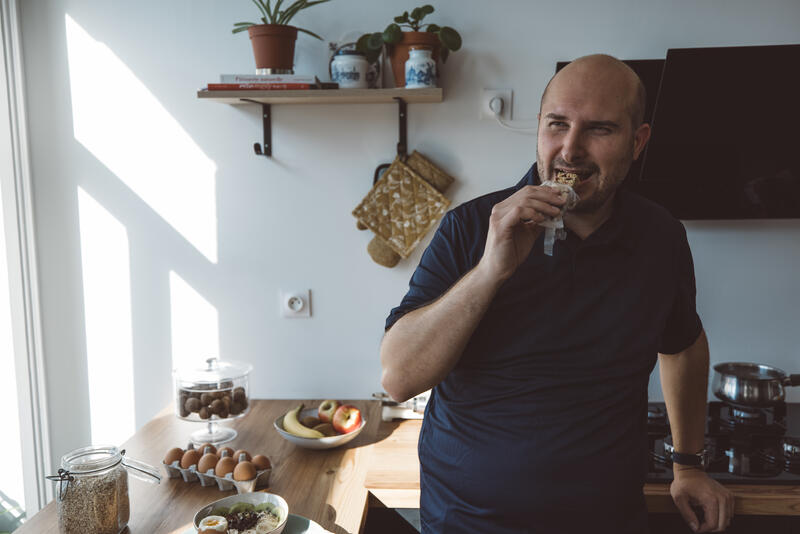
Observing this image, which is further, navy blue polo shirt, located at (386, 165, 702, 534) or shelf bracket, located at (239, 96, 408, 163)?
shelf bracket, located at (239, 96, 408, 163)

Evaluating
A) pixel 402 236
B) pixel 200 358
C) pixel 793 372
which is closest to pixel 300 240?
pixel 402 236

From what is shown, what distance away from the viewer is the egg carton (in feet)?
5.02

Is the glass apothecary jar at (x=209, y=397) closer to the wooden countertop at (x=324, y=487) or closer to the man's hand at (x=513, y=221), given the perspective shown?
the wooden countertop at (x=324, y=487)

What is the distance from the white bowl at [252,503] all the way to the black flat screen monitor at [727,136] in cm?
143

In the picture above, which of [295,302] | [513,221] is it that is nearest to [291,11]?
[295,302]

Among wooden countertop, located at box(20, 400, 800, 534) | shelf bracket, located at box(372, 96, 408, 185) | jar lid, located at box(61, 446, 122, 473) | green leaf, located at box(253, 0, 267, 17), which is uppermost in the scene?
green leaf, located at box(253, 0, 267, 17)

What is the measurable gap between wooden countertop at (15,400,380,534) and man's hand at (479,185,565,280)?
2.41 ft

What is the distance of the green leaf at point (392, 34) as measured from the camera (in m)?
1.88

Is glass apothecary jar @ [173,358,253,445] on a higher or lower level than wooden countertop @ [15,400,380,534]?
higher

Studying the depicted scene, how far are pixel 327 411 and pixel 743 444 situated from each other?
1.25m

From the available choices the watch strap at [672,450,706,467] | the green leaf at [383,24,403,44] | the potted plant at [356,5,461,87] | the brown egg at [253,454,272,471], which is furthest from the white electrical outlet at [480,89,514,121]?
the brown egg at [253,454,272,471]

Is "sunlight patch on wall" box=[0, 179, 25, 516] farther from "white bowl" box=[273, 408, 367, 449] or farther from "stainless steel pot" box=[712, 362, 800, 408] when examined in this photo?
"stainless steel pot" box=[712, 362, 800, 408]

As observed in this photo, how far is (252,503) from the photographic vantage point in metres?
1.39

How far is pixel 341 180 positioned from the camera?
213 centimetres
